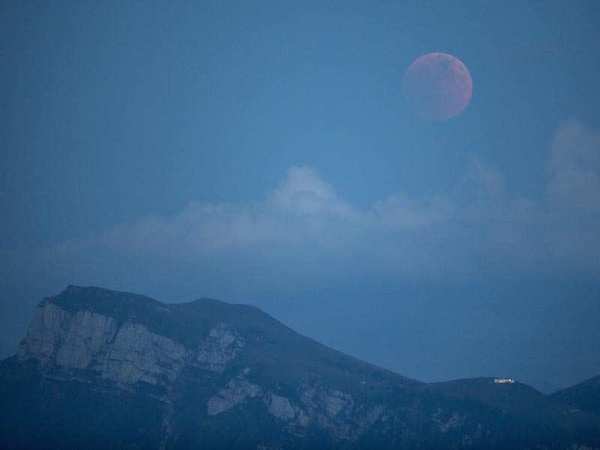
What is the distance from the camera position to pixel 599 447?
184250mm

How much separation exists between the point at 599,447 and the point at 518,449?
2815 centimetres

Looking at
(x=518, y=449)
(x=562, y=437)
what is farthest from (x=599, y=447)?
(x=518, y=449)

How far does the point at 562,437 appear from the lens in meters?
194

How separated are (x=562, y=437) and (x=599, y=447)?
42.2 feet

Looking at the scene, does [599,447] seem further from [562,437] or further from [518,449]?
[518,449]

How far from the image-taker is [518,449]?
195 m

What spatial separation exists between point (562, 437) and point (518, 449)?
57.4ft
